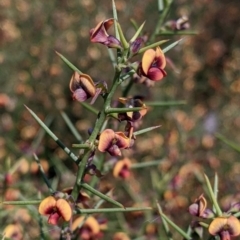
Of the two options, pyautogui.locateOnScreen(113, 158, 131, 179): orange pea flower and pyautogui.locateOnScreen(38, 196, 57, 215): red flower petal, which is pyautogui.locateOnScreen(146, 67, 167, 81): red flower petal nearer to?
pyautogui.locateOnScreen(38, 196, 57, 215): red flower petal

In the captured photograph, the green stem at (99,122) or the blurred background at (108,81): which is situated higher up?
the green stem at (99,122)

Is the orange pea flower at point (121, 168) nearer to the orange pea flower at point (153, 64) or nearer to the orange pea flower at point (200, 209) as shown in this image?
the orange pea flower at point (200, 209)

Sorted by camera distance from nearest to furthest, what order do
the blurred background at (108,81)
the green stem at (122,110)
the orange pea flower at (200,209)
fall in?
the green stem at (122,110) < the orange pea flower at (200,209) < the blurred background at (108,81)

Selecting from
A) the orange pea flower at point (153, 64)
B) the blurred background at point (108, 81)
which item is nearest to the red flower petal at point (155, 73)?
the orange pea flower at point (153, 64)

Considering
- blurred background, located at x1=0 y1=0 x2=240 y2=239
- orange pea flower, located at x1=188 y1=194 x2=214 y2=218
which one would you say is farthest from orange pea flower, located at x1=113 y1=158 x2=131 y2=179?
blurred background, located at x1=0 y1=0 x2=240 y2=239

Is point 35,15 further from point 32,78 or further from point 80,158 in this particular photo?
point 80,158

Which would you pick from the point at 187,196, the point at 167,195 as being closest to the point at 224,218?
the point at 167,195
